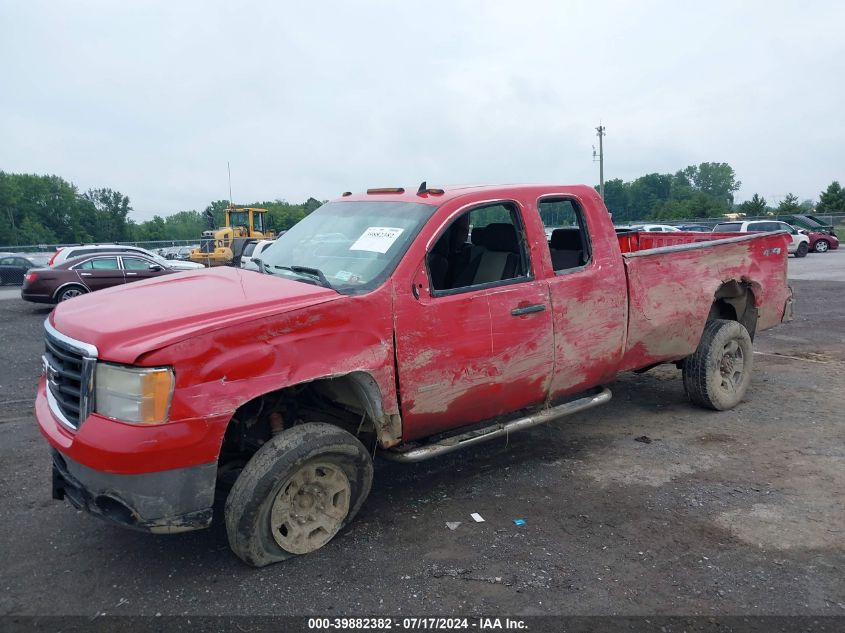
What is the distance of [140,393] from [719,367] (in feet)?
16.4

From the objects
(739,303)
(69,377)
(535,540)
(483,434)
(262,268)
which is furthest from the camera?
(739,303)

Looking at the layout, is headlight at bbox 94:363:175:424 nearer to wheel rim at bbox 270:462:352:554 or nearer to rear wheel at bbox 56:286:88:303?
wheel rim at bbox 270:462:352:554

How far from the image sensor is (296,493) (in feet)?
11.9

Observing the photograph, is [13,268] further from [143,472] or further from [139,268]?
[143,472]

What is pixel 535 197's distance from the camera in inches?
186

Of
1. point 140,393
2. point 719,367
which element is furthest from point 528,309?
point 719,367

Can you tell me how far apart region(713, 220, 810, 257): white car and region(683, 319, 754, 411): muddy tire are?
2102 cm

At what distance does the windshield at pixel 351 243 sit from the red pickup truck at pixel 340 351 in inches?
0.7

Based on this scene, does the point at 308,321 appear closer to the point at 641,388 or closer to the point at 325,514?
the point at 325,514

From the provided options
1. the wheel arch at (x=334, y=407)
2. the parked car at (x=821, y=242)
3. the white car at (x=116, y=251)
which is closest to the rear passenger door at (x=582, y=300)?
the wheel arch at (x=334, y=407)

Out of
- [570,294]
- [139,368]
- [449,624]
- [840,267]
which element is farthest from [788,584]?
[840,267]

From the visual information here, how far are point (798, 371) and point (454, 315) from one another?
5399 mm

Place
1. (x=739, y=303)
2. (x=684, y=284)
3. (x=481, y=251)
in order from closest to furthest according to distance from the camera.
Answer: (x=481, y=251) → (x=684, y=284) → (x=739, y=303)

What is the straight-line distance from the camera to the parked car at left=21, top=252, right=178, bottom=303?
14859 mm
